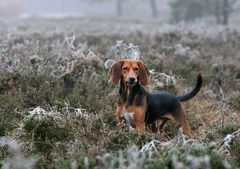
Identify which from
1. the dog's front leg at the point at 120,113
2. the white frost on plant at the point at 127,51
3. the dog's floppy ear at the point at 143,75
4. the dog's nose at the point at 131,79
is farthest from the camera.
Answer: the white frost on plant at the point at 127,51

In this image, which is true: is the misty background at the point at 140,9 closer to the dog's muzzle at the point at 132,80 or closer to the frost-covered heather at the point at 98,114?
the frost-covered heather at the point at 98,114

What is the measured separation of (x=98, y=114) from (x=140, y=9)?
56.7 metres

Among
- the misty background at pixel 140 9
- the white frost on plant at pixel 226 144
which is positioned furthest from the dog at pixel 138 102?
the misty background at pixel 140 9

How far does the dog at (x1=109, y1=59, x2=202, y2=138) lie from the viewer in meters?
6.28

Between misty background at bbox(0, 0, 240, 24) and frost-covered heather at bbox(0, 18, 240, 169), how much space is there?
1670cm

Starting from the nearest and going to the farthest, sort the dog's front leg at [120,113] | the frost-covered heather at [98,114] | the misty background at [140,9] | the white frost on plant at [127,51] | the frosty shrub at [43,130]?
the frost-covered heather at [98,114] < the frosty shrub at [43,130] < the dog's front leg at [120,113] < the white frost on plant at [127,51] < the misty background at [140,9]

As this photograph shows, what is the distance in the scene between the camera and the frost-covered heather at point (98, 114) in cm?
488

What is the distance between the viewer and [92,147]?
5320 mm

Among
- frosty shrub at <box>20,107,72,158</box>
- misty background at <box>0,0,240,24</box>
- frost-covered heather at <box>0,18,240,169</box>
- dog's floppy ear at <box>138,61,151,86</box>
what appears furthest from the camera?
misty background at <box>0,0,240,24</box>

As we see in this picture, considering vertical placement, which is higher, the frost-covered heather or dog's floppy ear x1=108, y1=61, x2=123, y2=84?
dog's floppy ear x1=108, y1=61, x2=123, y2=84

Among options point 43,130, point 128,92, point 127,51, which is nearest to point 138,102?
point 128,92

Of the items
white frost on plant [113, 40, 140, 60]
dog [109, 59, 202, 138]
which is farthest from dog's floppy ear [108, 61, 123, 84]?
white frost on plant [113, 40, 140, 60]

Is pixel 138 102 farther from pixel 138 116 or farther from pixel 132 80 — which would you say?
pixel 132 80

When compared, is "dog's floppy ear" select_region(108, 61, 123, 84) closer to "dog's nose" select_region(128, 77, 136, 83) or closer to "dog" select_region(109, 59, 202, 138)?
"dog" select_region(109, 59, 202, 138)
